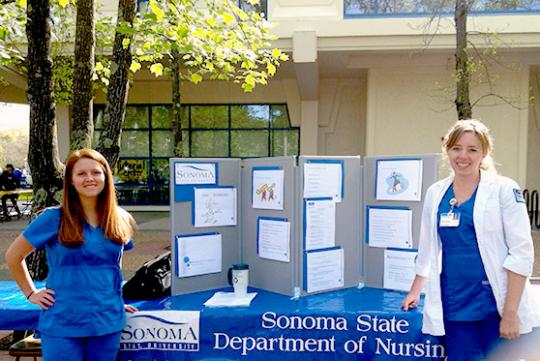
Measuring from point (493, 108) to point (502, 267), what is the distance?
35.6ft

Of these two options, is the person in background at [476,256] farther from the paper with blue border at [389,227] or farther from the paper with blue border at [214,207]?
the paper with blue border at [214,207]

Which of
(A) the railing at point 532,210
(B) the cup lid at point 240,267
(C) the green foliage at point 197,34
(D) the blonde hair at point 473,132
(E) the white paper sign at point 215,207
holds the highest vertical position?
(C) the green foliage at point 197,34

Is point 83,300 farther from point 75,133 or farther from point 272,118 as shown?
point 272,118

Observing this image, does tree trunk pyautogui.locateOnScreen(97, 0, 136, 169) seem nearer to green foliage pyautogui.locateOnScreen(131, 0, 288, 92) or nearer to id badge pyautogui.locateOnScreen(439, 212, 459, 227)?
green foliage pyautogui.locateOnScreen(131, 0, 288, 92)

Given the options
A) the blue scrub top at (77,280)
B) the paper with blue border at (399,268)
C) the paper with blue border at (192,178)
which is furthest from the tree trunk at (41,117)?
the paper with blue border at (399,268)

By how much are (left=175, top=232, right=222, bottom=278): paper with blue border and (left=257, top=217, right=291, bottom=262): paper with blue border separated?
12.2 inches

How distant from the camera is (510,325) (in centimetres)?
206

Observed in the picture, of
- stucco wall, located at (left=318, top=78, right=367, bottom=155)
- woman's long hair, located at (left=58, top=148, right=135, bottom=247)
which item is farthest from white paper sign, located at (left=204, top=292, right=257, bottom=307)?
stucco wall, located at (left=318, top=78, right=367, bottom=155)

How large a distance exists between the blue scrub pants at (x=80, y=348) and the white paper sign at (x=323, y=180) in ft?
4.74

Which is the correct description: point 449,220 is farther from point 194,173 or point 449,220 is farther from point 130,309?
point 130,309

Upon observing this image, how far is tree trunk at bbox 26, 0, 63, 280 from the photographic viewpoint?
386cm

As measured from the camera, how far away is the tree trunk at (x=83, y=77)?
430 centimetres

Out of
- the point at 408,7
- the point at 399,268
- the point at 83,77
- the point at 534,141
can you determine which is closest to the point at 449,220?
the point at 399,268

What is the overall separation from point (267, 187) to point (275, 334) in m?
0.94
